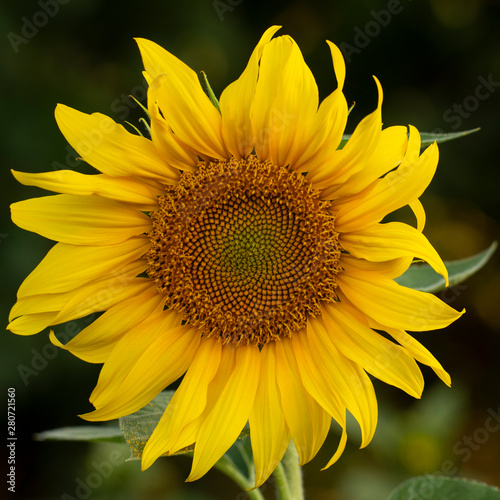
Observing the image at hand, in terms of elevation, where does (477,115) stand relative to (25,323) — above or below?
above

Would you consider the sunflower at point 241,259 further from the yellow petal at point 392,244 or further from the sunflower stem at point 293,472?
the sunflower stem at point 293,472

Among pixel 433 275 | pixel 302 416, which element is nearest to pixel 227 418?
pixel 302 416

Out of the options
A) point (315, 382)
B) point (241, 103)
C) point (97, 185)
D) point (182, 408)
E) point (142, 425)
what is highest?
point (241, 103)

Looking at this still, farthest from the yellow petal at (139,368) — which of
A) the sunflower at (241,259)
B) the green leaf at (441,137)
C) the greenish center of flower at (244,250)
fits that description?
the green leaf at (441,137)

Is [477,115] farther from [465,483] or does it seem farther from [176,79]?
[176,79]

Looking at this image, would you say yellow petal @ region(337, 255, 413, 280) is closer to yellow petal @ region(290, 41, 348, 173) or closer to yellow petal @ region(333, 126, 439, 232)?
yellow petal @ region(333, 126, 439, 232)

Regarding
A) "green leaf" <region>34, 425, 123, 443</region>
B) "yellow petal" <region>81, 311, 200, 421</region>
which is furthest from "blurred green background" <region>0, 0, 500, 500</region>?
"yellow petal" <region>81, 311, 200, 421</region>

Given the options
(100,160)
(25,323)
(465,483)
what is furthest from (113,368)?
(465,483)

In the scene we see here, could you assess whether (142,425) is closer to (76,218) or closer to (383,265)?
(76,218)
